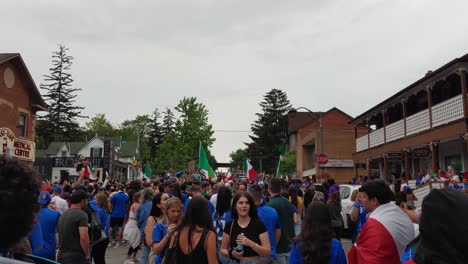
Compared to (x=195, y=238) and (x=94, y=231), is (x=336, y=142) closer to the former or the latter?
(x=94, y=231)

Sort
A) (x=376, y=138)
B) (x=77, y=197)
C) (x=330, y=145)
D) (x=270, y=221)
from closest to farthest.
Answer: (x=270, y=221) < (x=77, y=197) < (x=376, y=138) < (x=330, y=145)

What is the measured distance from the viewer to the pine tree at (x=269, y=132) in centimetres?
8288

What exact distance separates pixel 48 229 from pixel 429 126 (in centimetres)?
2040

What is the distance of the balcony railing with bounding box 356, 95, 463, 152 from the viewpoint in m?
19.8

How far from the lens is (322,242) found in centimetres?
422

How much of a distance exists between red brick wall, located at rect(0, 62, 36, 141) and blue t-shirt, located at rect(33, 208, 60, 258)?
909 inches

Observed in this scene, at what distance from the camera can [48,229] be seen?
6547 mm

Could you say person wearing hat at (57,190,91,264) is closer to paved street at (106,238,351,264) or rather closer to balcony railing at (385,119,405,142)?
paved street at (106,238,351,264)

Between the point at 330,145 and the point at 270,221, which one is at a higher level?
the point at 330,145

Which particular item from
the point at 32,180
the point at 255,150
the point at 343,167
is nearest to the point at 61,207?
the point at 32,180

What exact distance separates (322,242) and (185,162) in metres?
54.3

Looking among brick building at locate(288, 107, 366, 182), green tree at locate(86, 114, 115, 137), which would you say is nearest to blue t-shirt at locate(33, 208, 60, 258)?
brick building at locate(288, 107, 366, 182)

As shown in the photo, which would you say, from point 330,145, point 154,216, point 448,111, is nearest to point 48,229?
point 154,216

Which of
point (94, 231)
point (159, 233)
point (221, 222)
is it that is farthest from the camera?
point (221, 222)
